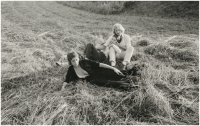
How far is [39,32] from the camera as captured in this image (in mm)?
5535

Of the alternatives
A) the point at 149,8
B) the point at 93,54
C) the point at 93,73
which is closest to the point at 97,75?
the point at 93,73

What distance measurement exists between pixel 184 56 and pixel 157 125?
207cm

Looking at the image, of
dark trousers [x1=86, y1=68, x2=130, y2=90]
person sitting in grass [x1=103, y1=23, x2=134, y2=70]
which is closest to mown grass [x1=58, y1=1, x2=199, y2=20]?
person sitting in grass [x1=103, y1=23, x2=134, y2=70]

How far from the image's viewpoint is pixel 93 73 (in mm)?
2830

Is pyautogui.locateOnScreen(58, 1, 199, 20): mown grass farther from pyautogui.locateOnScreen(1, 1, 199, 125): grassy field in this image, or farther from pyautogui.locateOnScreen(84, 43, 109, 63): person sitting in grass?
pyautogui.locateOnScreen(84, 43, 109, 63): person sitting in grass

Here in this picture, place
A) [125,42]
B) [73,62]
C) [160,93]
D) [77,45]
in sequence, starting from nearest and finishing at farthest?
1. [160,93]
2. [73,62]
3. [125,42]
4. [77,45]

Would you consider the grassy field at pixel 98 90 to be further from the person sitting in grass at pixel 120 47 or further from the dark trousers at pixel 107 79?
the person sitting in grass at pixel 120 47

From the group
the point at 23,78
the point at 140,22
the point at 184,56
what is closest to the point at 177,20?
the point at 140,22

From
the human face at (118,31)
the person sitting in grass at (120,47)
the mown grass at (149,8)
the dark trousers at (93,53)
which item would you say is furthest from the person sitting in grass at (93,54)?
the mown grass at (149,8)

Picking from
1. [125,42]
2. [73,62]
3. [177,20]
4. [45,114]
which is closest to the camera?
[45,114]

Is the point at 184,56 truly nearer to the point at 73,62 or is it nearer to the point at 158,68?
the point at 158,68

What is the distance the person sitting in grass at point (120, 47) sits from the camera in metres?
3.17

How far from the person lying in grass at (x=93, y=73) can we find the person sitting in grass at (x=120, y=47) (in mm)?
421

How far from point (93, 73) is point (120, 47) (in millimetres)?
967
